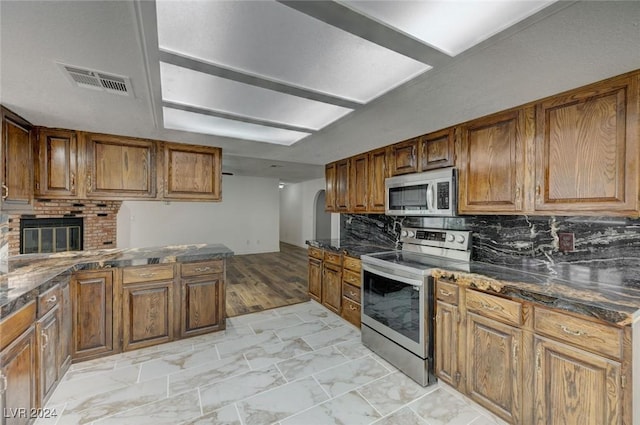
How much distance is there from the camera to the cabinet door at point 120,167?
2.83 m

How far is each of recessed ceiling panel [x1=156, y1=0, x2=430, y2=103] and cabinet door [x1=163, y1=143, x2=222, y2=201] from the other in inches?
78.5

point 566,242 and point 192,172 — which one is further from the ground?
point 192,172

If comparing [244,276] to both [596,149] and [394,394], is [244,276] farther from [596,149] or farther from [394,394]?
[596,149]

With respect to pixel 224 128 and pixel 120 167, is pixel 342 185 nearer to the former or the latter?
pixel 224 128

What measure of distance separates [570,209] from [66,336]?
4018 millimetres

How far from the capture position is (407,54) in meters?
1.38

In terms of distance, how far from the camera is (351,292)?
3158 millimetres

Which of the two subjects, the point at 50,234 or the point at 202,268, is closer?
the point at 202,268

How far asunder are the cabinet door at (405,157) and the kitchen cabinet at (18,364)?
10.5ft

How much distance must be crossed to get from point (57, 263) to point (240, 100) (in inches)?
88.2

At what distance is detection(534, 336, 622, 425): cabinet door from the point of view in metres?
1.33

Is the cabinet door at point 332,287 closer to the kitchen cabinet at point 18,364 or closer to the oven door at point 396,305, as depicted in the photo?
the oven door at point 396,305

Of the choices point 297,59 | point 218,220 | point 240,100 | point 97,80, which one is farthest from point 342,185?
point 218,220

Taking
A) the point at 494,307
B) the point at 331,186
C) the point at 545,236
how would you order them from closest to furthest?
the point at 494,307, the point at 545,236, the point at 331,186
